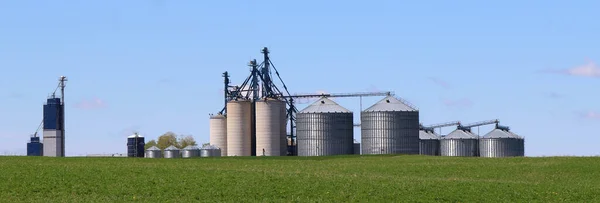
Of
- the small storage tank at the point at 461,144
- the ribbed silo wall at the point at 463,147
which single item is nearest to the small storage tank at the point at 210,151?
the small storage tank at the point at 461,144

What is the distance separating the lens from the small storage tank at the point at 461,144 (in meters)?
138

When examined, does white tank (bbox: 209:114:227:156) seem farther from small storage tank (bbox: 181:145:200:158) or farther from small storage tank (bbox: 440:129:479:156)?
small storage tank (bbox: 440:129:479:156)

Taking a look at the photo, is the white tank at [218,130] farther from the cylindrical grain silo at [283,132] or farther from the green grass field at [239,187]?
the green grass field at [239,187]

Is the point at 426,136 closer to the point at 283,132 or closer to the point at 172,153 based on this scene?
the point at 283,132

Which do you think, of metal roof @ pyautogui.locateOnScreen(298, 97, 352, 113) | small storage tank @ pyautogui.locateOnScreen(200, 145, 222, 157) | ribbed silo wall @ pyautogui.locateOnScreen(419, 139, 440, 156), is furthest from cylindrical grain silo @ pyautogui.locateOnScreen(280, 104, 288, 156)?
ribbed silo wall @ pyautogui.locateOnScreen(419, 139, 440, 156)

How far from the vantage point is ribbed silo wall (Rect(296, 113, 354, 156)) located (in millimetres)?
124500

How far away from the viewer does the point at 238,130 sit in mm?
132750

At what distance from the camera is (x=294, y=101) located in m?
144

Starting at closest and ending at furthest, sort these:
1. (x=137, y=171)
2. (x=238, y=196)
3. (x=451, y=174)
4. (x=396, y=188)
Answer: (x=238, y=196) → (x=396, y=188) → (x=137, y=171) → (x=451, y=174)

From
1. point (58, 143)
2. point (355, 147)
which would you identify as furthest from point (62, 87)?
point (355, 147)

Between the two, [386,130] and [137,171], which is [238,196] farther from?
[386,130]

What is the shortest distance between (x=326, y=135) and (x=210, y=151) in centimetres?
1770

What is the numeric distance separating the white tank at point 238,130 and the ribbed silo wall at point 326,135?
9.75 meters

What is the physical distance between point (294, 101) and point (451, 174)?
251ft
